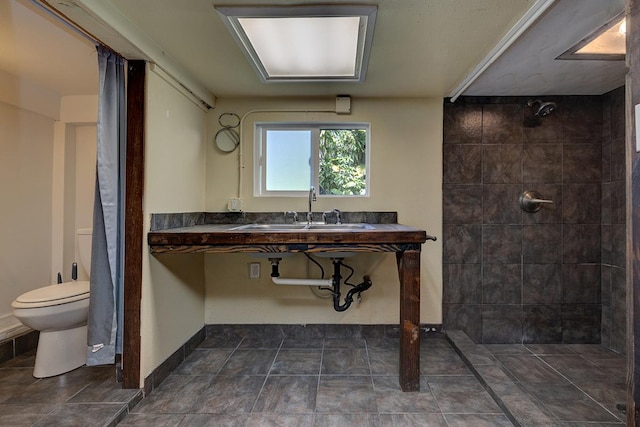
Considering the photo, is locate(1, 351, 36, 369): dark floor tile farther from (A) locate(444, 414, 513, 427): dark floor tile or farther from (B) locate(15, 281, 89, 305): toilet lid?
(A) locate(444, 414, 513, 427): dark floor tile

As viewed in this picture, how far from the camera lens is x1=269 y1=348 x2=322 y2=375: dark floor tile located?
1.97m

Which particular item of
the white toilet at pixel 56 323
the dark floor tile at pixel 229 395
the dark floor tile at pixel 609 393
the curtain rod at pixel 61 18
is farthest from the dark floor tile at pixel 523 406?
the curtain rod at pixel 61 18

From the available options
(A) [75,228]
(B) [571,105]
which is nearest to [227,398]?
(A) [75,228]

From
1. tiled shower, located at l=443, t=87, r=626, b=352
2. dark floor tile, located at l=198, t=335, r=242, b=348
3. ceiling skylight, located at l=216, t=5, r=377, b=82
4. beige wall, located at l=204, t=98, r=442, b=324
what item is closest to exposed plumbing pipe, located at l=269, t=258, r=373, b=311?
beige wall, located at l=204, t=98, r=442, b=324

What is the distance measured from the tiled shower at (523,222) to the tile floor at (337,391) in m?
0.24

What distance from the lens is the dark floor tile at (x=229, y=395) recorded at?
1.60m

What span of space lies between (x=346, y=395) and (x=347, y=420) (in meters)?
0.21

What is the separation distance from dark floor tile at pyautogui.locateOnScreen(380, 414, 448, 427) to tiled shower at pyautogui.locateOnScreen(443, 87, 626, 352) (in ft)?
3.46

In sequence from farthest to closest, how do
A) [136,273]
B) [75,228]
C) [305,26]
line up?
[75,228], [136,273], [305,26]

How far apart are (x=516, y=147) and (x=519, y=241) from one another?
0.75m

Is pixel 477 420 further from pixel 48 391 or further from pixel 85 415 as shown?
pixel 48 391

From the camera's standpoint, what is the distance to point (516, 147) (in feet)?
7.98

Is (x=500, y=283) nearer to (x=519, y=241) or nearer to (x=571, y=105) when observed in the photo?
(x=519, y=241)

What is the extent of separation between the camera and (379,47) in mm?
1702
